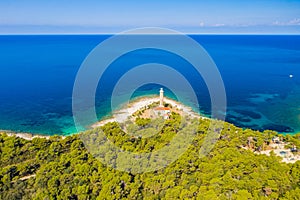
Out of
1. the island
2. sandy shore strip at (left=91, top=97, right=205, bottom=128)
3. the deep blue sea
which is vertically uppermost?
the island

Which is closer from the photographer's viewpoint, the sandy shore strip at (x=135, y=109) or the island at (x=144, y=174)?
the island at (x=144, y=174)

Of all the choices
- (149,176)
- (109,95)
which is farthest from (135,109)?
(149,176)

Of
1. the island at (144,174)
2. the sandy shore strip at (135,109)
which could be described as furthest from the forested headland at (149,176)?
the sandy shore strip at (135,109)

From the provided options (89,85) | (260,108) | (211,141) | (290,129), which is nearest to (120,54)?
(89,85)

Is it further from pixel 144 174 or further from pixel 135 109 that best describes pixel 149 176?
pixel 135 109

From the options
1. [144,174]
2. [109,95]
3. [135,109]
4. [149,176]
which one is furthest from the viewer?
[109,95]

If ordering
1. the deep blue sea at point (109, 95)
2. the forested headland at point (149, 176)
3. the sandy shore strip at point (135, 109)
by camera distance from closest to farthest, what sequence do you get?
the forested headland at point (149, 176) → the sandy shore strip at point (135, 109) → the deep blue sea at point (109, 95)

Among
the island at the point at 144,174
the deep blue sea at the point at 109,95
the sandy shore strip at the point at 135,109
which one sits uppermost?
the island at the point at 144,174

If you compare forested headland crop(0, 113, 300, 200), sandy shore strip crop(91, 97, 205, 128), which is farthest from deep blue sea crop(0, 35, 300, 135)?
forested headland crop(0, 113, 300, 200)

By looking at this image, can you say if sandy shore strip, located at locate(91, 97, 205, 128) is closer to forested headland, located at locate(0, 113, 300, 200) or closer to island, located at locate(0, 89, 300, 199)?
island, located at locate(0, 89, 300, 199)

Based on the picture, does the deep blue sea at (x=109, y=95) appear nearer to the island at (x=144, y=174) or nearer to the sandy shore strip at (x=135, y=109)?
the sandy shore strip at (x=135, y=109)
